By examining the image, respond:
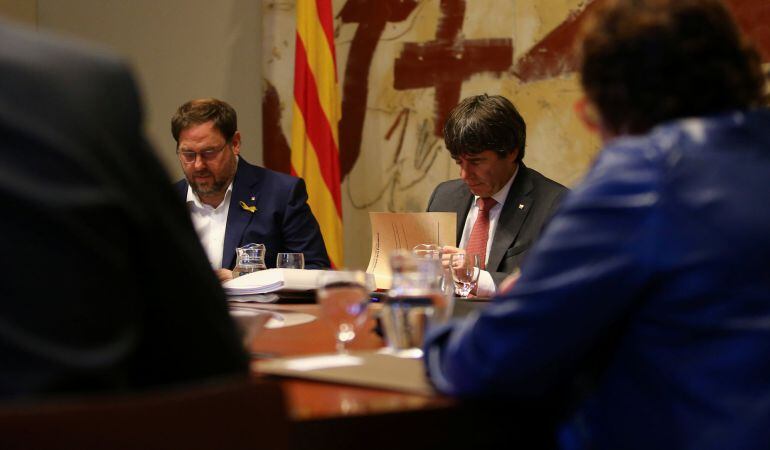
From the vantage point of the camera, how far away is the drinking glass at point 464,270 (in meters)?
2.84

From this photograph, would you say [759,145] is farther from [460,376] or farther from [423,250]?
[423,250]

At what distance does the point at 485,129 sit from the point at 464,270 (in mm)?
1006

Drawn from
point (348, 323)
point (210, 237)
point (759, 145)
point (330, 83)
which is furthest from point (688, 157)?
point (330, 83)

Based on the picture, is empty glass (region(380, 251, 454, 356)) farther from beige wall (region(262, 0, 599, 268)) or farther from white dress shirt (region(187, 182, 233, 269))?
beige wall (region(262, 0, 599, 268))

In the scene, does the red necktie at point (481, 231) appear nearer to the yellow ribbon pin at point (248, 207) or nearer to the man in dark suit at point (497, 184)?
the man in dark suit at point (497, 184)

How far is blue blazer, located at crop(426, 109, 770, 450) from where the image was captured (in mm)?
1232

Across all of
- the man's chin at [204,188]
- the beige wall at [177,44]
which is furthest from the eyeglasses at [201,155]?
the beige wall at [177,44]

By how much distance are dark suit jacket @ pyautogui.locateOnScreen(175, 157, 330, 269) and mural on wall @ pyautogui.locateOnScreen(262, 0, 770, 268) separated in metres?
1.41

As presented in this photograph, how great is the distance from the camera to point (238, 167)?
421cm

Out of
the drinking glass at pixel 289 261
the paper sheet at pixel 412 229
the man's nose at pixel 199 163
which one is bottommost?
the drinking glass at pixel 289 261

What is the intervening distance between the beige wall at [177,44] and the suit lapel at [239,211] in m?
1.77

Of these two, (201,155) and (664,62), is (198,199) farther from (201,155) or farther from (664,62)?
(664,62)

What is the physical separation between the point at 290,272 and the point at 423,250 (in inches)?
17.7

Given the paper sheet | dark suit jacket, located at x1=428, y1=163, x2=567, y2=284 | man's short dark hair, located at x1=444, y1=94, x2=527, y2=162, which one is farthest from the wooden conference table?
man's short dark hair, located at x1=444, y1=94, x2=527, y2=162
